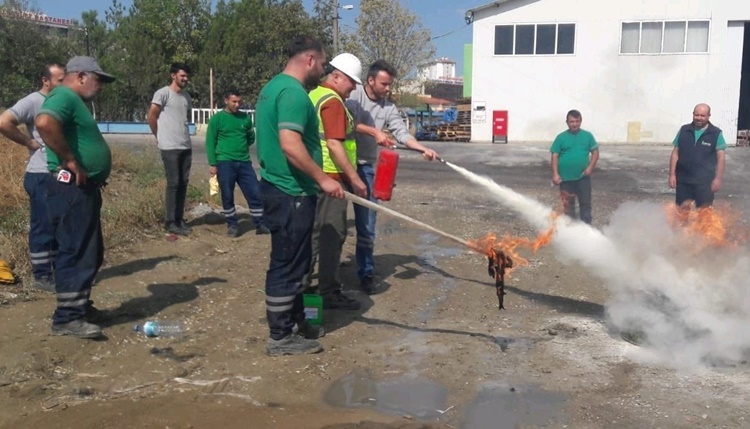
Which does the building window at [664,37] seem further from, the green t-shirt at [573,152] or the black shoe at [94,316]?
the black shoe at [94,316]

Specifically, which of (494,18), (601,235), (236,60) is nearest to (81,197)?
(601,235)

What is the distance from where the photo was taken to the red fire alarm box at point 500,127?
31.9m

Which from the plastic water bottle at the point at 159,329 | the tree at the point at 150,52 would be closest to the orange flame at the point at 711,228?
the plastic water bottle at the point at 159,329

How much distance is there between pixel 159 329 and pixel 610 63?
95.5 ft

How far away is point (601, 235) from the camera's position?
5801mm

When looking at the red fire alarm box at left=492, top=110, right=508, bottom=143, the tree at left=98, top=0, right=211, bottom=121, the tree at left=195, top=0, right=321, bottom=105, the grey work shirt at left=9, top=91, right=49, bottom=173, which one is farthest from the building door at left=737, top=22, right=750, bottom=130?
the grey work shirt at left=9, top=91, right=49, bottom=173

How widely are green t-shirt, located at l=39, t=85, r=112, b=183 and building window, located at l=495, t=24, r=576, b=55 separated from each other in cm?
2877

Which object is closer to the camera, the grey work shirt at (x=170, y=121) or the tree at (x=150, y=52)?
the grey work shirt at (x=170, y=121)

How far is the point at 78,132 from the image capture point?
4875 mm

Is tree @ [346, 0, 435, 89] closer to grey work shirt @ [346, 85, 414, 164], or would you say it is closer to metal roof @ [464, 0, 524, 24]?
metal roof @ [464, 0, 524, 24]

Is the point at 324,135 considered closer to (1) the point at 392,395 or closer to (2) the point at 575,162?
(1) the point at 392,395

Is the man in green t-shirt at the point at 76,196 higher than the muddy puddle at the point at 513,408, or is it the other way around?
the man in green t-shirt at the point at 76,196

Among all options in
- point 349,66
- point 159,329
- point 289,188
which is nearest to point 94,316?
point 159,329

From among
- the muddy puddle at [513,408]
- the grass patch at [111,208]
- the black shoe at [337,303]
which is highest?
the grass patch at [111,208]
